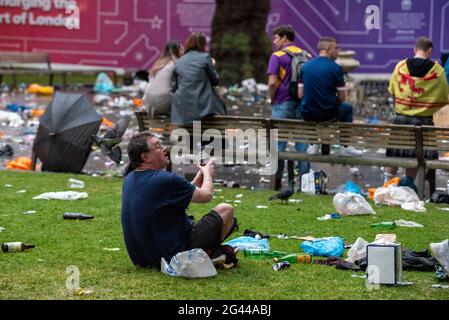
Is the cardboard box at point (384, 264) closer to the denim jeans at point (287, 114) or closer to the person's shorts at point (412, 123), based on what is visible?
the person's shorts at point (412, 123)

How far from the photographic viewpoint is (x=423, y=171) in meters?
11.2

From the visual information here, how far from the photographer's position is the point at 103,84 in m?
23.3

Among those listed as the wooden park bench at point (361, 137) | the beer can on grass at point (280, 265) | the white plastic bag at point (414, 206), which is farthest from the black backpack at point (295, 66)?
the beer can on grass at point (280, 265)

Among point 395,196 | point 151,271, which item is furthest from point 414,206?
point 151,271

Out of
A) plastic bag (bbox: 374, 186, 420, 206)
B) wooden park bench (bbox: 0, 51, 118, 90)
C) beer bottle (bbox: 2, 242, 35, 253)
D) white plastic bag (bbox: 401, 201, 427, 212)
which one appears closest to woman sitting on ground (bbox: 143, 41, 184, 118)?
plastic bag (bbox: 374, 186, 420, 206)

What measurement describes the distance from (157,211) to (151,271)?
1.45 feet

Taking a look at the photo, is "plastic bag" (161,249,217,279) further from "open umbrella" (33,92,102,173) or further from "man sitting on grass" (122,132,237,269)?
"open umbrella" (33,92,102,173)

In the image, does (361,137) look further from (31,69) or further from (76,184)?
(31,69)

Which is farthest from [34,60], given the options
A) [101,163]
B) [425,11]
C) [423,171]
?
[423,171]

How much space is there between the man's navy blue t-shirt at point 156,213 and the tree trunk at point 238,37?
52.6ft

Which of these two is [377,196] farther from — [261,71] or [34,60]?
[34,60]

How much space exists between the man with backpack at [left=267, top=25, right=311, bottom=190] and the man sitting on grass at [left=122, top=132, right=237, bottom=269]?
15.6 feet

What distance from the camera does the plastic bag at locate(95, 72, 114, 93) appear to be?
23109 mm

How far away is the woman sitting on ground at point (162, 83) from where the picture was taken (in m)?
12.3
